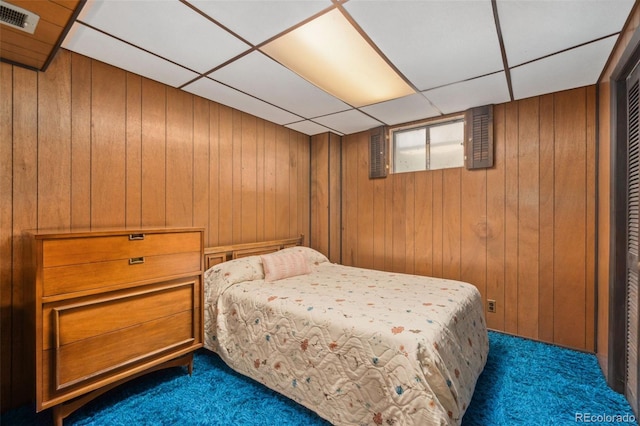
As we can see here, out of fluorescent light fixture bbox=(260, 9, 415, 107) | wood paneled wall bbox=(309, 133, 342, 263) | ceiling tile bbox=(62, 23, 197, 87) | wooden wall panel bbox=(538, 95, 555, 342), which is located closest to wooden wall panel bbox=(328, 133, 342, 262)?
wood paneled wall bbox=(309, 133, 342, 263)

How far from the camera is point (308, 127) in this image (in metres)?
3.65

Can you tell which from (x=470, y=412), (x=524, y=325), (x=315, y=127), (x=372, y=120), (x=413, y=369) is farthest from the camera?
(x=315, y=127)

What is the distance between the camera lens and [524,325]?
2748 millimetres

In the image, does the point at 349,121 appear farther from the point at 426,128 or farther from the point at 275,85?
the point at 275,85

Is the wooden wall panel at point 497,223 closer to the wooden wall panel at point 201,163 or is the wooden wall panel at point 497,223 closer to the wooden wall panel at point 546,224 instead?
the wooden wall panel at point 546,224

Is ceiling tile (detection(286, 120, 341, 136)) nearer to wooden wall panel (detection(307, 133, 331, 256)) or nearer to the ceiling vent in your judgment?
wooden wall panel (detection(307, 133, 331, 256))

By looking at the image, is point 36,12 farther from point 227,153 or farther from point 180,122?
point 227,153

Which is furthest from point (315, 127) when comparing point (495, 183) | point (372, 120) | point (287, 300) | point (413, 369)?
point (413, 369)

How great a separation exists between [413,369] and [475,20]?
191 cm

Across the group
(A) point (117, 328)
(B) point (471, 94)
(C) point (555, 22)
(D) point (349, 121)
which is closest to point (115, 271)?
(A) point (117, 328)

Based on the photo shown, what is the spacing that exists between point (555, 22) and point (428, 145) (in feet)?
5.69

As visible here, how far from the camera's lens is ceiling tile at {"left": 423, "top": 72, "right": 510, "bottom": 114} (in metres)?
2.38

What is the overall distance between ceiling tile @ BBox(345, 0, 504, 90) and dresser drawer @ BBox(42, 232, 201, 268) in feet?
5.95

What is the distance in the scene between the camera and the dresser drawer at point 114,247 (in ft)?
5.02
